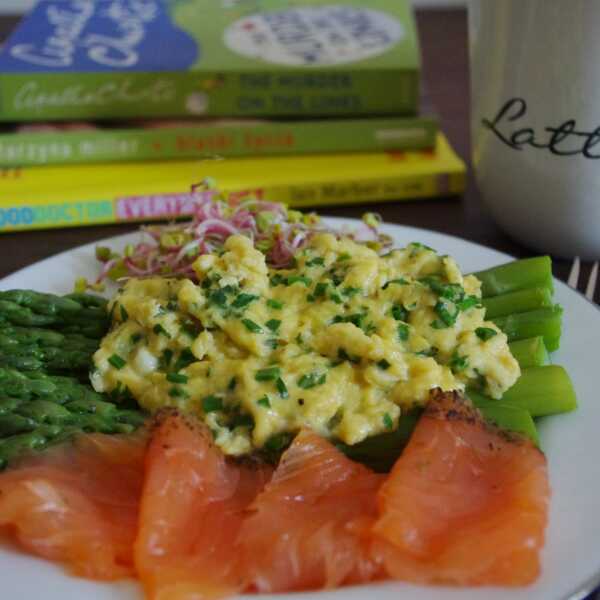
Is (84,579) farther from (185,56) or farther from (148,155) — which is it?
(185,56)

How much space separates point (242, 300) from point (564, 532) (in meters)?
0.89

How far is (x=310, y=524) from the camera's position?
1631mm

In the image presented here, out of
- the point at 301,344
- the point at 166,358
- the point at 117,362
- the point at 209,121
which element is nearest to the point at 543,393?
the point at 301,344

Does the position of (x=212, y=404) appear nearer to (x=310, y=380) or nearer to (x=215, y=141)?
(x=310, y=380)

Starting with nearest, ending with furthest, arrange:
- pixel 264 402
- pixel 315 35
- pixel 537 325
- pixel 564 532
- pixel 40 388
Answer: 1. pixel 564 532
2. pixel 264 402
3. pixel 40 388
4. pixel 537 325
5. pixel 315 35

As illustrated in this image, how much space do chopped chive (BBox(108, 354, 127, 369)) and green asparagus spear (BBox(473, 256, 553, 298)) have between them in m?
1.00

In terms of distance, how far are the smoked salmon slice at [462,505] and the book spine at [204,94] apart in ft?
6.71

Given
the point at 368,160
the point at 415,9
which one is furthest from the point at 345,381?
the point at 415,9

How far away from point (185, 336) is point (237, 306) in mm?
144

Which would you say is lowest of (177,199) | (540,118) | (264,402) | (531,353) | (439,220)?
(439,220)

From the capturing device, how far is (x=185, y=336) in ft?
6.73

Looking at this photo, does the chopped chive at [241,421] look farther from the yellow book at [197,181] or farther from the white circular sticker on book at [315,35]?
the white circular sticker on book at [315,35]

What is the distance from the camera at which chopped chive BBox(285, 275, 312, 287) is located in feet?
7.07

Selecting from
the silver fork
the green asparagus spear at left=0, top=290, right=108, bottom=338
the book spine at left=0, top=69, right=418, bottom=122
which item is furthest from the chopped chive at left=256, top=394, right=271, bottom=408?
the book spine at left=0, top=69, right=418, bottom=122
